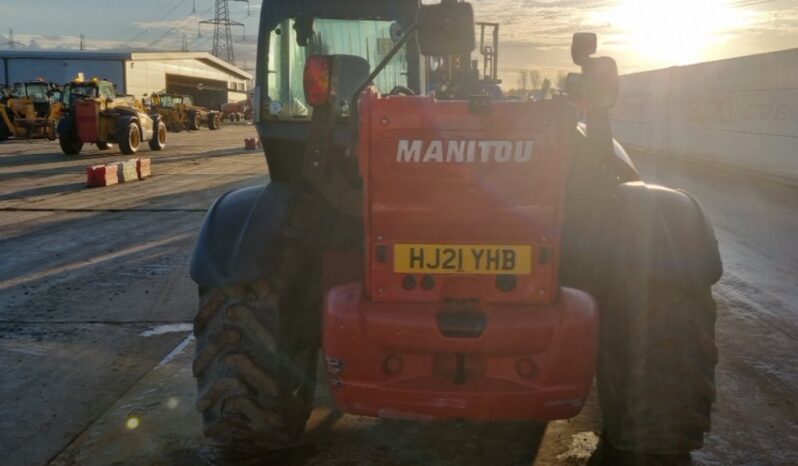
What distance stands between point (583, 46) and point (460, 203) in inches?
46.6

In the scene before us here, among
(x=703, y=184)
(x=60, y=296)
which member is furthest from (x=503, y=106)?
(x=703, y=184)

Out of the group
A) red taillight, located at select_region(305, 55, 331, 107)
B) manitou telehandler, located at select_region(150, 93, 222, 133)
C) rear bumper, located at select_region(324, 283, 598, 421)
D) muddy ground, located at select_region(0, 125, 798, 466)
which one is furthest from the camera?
manitou telehandler, located at select_region(150, 93, 222, 133)

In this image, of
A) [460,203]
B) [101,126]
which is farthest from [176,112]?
[460,203]

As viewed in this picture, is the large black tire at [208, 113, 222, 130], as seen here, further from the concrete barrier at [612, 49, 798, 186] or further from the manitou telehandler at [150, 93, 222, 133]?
the concrete barrier at [612, 49, 798, 186]

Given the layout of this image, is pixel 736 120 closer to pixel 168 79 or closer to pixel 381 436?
pixel 381 436

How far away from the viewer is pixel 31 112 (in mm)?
34469

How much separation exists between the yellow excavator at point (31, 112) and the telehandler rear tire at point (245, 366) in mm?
33007

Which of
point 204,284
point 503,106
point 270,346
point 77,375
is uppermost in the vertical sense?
point 503,106

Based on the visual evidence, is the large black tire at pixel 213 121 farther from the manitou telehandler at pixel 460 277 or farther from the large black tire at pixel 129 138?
the manitou telehandler at pixel 460 277

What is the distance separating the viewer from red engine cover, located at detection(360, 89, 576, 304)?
3303 mm

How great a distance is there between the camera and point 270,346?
12.3 ft

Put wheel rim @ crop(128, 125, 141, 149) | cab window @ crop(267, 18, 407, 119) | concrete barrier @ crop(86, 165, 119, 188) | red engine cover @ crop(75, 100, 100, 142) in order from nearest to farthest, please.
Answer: cab window @ crop(267, 18, 407, 119), concrete barrier @ crop(86, 165, 119, 188), red engine cover @ crop(75, 100, 100, 142), wheel rim @ crop(128, 125, 141, 149)

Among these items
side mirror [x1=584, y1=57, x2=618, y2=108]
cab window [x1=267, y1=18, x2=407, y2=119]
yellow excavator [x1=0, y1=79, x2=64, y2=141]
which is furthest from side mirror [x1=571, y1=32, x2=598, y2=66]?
yellow excavator [x1=0, y1=79, x2=64, y2=141]

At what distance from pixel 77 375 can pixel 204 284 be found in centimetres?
215
